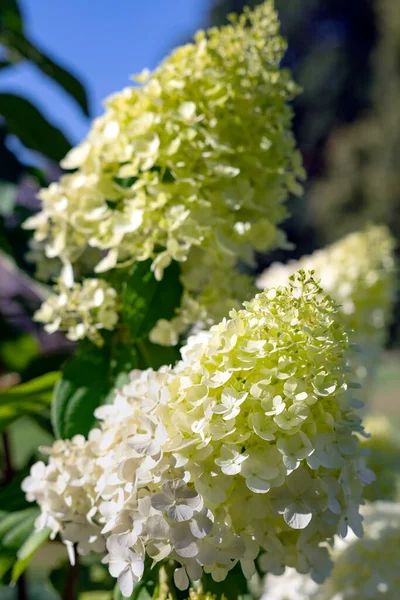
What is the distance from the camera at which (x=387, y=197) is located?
10445 millimetres

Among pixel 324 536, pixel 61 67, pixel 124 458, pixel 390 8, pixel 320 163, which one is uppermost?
pixel 390 8

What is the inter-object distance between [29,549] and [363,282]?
2.42ft

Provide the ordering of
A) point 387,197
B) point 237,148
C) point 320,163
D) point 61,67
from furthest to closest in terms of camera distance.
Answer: point 320,163, point 387,197, point 61,67, point 237,148

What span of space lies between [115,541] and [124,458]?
5 cm

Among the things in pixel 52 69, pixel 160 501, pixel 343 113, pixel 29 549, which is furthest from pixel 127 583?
pixel 343 113

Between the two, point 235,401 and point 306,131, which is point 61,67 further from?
point 306,131

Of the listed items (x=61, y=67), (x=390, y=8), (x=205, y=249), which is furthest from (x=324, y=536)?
(x=390, y=8)

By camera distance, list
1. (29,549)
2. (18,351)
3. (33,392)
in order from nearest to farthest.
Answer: (29,549) → (33,392) → (18,351)

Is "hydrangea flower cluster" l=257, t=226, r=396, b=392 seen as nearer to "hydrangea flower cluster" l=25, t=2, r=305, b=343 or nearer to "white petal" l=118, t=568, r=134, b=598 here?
"hydrangea flower cluster" l=25, t=2, r=305, b=343

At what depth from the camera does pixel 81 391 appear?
24.6 inches

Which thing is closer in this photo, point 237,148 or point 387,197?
point 237,148

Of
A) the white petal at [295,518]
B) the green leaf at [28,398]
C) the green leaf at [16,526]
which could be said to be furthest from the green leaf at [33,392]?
the white petal at [295,518]

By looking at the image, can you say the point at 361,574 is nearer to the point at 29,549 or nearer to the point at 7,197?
the point at 29,549

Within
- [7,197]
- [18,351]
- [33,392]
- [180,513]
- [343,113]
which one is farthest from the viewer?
[343,113]
